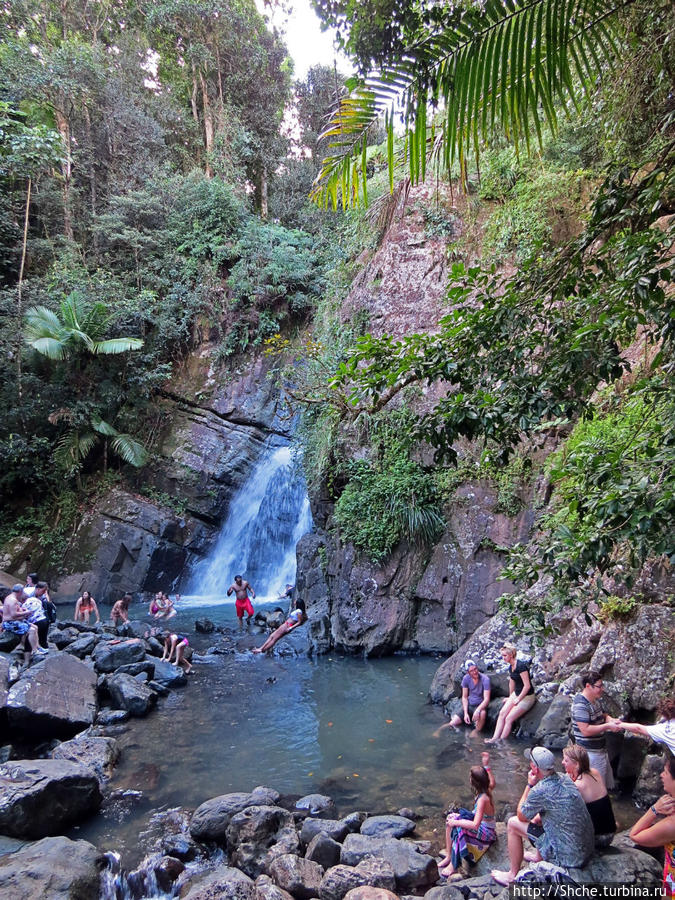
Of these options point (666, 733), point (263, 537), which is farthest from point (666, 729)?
point (263, 537)

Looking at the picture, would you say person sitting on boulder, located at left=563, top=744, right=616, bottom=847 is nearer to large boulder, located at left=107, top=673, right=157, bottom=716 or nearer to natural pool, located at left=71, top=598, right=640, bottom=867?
natural pool, located at left=71, top=598, right=640, bottom=867

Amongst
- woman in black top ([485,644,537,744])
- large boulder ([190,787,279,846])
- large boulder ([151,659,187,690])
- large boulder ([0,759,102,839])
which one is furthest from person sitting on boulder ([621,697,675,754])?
large boulder ([151,659,187,690])

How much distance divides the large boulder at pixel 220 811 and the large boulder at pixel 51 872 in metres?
0.99

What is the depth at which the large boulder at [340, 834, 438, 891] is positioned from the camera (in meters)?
4.54

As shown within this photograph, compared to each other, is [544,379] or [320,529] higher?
[544,379]

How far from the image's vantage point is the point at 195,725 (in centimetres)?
813

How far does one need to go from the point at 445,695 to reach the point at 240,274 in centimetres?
1688

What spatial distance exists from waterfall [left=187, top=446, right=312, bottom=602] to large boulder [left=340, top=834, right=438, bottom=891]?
36.1ft

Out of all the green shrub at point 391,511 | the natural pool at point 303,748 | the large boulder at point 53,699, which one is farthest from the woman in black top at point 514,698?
the large boulder at point 53,699

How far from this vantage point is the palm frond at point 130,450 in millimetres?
17719

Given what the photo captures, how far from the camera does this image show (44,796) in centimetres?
553

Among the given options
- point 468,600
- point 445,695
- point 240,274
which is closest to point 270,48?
point 240,274

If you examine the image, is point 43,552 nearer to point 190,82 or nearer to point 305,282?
point 305,282

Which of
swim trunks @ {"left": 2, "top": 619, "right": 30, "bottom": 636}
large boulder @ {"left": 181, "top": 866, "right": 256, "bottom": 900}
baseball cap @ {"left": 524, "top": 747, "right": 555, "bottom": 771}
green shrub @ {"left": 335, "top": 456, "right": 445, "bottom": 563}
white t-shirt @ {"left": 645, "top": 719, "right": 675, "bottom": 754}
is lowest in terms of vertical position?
large boulder @ {"left": 181, "top": 866, "right": 256, "bottom": 900}
